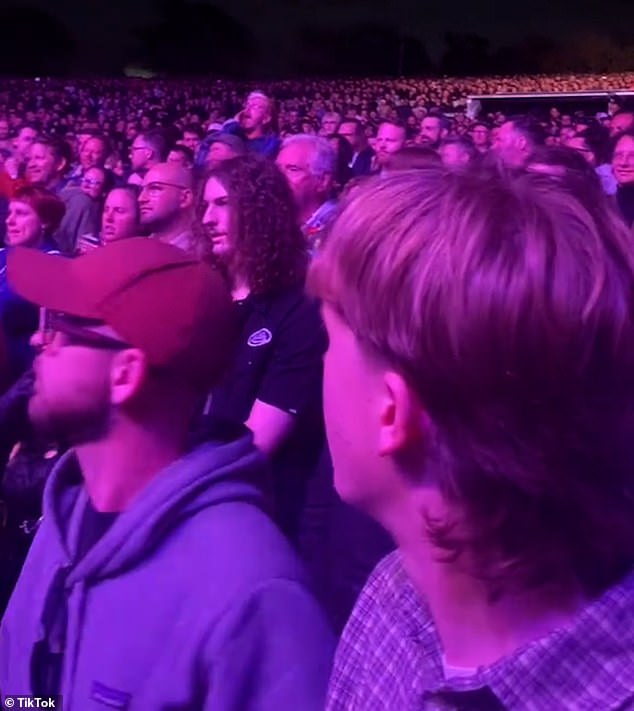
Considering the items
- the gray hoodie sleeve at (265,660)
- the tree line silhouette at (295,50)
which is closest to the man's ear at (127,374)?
the gray hoodie sleeve at (265,660)

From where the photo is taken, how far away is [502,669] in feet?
3.17

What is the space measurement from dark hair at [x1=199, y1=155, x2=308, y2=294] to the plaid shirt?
5.42ft

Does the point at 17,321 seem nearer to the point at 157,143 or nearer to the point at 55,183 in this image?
the point at 55,183

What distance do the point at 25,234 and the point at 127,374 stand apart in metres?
2.94

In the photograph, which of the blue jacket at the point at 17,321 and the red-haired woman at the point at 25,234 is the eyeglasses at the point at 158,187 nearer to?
the red-haired woman at the point at 25,234

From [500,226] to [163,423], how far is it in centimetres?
79

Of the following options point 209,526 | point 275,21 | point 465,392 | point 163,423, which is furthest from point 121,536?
point 275,21

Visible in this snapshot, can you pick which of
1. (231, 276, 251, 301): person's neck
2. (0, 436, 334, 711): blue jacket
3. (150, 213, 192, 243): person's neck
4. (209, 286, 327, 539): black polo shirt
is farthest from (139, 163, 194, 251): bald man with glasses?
(0, 436, 334, 711): blue jacket

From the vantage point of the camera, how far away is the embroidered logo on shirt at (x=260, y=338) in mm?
2732

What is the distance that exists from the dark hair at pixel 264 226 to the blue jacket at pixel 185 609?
4.27 ft

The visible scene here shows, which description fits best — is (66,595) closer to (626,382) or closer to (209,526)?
(209,526)

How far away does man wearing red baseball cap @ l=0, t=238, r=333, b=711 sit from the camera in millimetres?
1332

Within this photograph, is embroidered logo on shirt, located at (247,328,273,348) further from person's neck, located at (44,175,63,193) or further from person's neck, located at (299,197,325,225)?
person's neck, located at (44,175,63,193)

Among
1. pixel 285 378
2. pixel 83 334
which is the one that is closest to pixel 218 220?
pixel 285 378
